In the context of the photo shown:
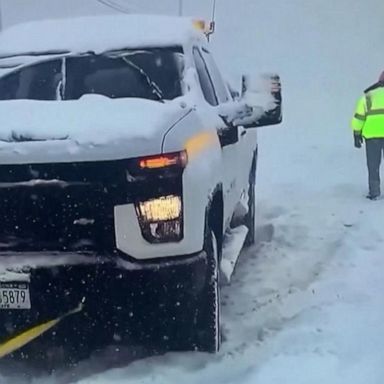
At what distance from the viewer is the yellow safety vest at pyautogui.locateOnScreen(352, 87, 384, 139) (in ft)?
35.2

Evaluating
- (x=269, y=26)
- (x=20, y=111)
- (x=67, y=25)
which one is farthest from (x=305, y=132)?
(x=269, y=26)

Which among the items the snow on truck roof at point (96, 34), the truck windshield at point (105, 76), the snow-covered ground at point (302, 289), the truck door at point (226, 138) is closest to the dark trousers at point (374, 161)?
the snow-covered ground at point (302, 289)

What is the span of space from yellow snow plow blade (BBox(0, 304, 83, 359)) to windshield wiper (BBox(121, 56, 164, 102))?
1.70 meters

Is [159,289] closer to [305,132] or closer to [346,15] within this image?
[305,132]

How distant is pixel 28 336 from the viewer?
15.7ft

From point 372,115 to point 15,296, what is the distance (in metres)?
6.96

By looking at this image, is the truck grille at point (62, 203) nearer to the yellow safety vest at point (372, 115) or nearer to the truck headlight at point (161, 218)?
the truck headlight at point (161, 218)

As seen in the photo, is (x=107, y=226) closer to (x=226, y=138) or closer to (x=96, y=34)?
(x=226, y=138)

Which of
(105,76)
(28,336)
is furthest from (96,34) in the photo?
(28,336)

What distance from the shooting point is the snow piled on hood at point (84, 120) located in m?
4.54

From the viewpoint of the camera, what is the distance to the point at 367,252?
761cm

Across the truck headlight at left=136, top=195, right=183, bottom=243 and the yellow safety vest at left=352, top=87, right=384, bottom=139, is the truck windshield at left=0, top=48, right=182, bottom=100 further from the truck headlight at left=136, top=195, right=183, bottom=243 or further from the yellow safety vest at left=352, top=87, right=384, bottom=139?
the yellow safety vest at left=352, top=87, right=384, bottom=139

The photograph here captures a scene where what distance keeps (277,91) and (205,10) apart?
34613 mm

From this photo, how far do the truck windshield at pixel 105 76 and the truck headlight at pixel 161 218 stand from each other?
4.75 ft
